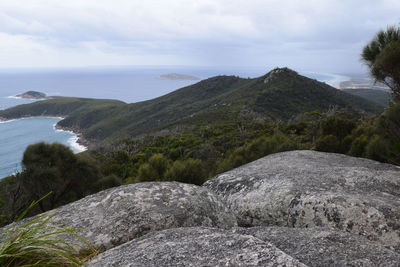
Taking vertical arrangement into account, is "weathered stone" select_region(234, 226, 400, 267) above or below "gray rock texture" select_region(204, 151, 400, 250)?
above

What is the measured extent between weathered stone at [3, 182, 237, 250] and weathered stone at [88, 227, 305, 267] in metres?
0.58

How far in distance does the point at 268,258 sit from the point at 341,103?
4178 inches

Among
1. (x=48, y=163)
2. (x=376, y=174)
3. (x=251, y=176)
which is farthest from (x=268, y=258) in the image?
(x=48, y=163)

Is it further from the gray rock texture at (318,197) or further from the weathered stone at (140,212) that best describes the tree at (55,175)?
the weathered stone at (140,212)

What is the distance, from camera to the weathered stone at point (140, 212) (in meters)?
3.79

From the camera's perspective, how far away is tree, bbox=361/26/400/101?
9.59 m

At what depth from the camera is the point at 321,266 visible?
263cm

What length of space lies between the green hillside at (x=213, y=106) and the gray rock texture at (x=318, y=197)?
55.8 meters

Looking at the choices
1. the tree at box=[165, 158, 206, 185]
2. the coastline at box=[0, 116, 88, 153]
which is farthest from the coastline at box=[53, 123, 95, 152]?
the tree at box=[165, 158, 206, 185]

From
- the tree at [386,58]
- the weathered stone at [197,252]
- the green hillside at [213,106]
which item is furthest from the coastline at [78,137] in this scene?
the weathered stone at [197,252]

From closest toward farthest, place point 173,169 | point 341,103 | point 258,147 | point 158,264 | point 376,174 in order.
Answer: point 158,264 < point 376,174 < point 173,169 < point 258,147 < point 341,103

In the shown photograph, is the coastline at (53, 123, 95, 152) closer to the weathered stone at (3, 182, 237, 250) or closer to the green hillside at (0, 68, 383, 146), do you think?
the green hillside at (0, 68, 383, 146)

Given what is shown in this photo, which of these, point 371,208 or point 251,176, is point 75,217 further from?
point 371,208

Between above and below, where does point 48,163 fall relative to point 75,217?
below
